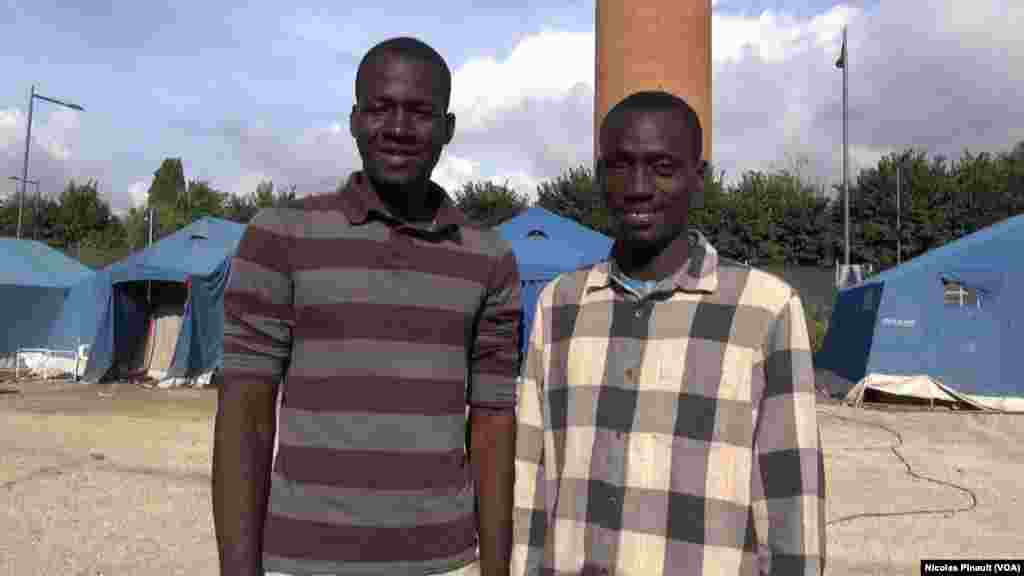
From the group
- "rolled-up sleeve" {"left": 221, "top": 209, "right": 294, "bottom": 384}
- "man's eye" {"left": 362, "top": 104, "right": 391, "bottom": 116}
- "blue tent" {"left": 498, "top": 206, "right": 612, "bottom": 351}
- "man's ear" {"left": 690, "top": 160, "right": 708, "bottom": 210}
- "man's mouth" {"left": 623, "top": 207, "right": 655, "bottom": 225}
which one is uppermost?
"blue tent" {"left": 498, "top": 206, "right": 612, "bottom": 351}

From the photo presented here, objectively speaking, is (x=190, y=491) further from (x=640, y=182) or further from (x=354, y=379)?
(x=640, y=182)

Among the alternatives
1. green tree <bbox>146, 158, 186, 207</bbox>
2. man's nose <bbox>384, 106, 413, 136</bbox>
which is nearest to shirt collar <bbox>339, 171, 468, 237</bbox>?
man's nose <bbox>384, 106, 413, 136</bbox>

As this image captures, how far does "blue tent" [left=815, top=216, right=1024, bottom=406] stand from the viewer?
11875 mm

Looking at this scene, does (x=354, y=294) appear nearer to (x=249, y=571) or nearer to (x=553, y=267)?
(x=249, y=571)

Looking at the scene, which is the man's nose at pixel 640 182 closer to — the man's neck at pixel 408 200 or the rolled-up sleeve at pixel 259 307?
the man's neck at pixel 408 200

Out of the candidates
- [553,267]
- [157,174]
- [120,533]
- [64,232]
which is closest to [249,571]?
[120,533]

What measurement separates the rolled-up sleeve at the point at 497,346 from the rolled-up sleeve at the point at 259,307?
0.38 meters

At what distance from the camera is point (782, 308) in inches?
59.0

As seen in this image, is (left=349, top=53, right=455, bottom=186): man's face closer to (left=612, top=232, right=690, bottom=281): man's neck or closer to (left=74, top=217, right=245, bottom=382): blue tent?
(left=612, top=232, right=690, bottom=281): man's neck

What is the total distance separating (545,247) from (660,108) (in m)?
11.3

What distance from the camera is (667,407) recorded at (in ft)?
5.04

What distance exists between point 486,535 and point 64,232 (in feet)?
131

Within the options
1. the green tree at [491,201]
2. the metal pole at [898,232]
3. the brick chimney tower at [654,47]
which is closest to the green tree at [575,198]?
the green tree at [491,201]

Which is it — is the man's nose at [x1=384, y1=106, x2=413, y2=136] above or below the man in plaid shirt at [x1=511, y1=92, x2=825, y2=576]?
above
